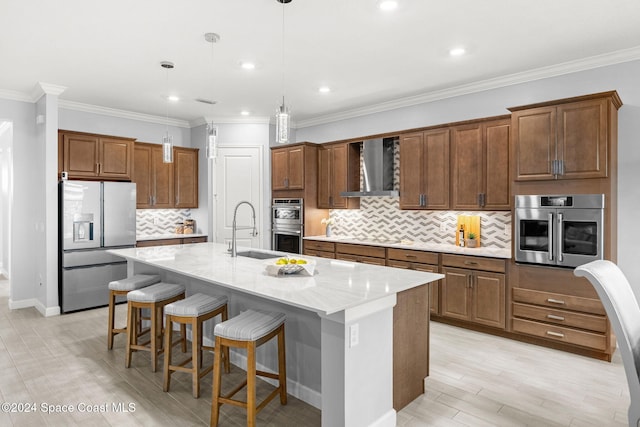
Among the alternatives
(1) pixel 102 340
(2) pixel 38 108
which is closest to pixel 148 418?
(1) pixel 102 340

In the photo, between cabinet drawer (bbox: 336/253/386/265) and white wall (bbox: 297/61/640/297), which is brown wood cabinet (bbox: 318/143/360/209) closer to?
cabinet drawer (bbox: 336/253/386/265)

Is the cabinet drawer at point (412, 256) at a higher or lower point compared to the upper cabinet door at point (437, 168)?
lower

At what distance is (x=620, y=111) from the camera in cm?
369

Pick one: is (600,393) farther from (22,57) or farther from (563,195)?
(22,57)

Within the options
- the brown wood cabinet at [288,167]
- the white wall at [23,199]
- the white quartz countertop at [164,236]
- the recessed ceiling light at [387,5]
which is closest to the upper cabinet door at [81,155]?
the white wall at [23,199]

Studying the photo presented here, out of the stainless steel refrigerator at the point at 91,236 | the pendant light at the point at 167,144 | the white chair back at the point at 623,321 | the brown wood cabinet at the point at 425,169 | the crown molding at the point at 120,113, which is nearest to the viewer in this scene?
the white chair back at the point at 623,321

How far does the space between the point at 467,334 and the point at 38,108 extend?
6.05 meters

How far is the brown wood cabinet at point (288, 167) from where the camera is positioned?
5.95 metres

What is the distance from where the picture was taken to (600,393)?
9.30 ft

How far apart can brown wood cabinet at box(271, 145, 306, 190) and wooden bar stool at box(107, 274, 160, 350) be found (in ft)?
9.14

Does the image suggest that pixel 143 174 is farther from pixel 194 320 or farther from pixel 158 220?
pixel 194 320

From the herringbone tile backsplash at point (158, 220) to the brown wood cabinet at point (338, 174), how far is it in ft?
8.71

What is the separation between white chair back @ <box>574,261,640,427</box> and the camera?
1.71m

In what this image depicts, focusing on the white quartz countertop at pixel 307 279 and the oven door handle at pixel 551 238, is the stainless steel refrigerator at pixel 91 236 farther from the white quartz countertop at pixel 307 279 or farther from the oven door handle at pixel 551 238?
the oven door handle at pixel 551 238
